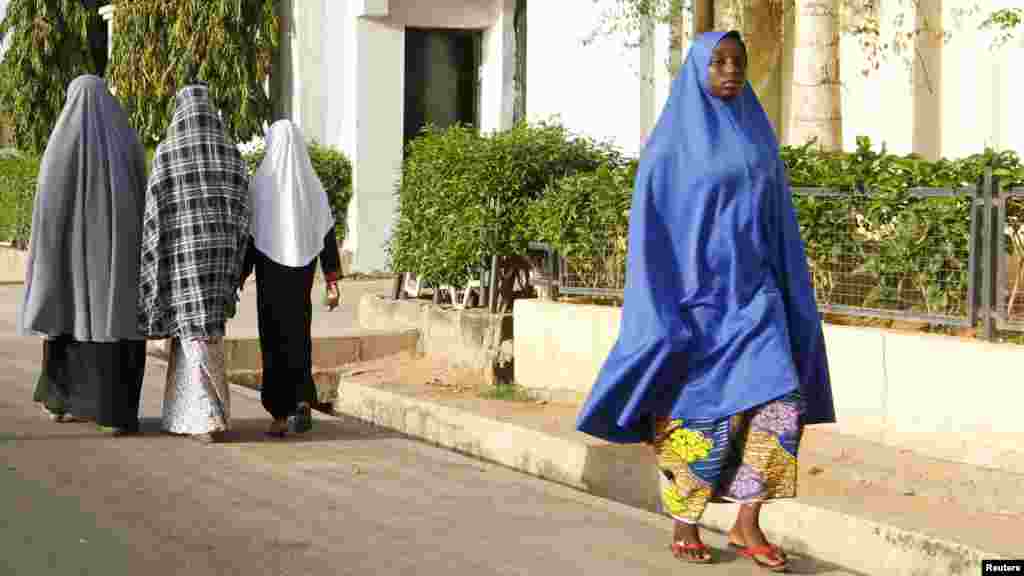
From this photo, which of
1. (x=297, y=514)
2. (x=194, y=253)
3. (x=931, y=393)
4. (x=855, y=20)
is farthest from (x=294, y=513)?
(x=855, y=20)

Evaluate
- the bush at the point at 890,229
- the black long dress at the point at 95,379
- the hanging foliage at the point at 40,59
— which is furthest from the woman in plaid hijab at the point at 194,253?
the hanging foliage at the point at 40,59

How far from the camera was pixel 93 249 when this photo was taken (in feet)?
27.5

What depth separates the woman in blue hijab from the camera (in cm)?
550

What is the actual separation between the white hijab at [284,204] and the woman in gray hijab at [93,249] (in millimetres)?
659

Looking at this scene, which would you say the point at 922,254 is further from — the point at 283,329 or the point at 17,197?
A: the point at 17,197

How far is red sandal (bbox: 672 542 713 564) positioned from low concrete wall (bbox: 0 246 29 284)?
2032cm

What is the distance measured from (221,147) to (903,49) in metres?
6.39

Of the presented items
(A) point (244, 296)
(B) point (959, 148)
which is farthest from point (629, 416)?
(A) point (244, 296)

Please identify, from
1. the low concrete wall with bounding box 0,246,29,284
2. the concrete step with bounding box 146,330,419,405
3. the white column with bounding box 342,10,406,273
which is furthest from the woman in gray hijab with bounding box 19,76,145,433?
the low concrete wall with bounding box 0,246,29,284

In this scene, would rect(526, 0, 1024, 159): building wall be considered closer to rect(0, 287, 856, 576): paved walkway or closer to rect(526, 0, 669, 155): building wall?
rect(526, 0, 669, 155): building wall

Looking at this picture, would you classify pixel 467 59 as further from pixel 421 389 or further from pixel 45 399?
pixel 45 399

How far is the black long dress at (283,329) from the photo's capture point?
27.8 ft

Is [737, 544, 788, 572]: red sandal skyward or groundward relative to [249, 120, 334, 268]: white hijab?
groundward

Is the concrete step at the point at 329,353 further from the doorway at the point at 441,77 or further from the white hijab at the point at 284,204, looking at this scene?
the doorway at the point at 441,77
